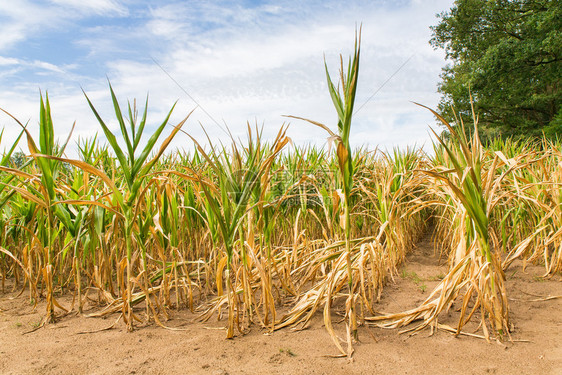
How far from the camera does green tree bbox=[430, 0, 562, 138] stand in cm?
1064

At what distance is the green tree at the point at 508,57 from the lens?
34.9 feet

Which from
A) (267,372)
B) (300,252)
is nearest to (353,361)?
(267,372)

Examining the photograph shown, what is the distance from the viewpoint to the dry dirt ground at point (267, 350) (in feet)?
5.03

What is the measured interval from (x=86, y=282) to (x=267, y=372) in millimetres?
2004

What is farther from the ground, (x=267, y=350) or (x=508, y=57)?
(x=508, y=57)

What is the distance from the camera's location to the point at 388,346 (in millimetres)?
1685

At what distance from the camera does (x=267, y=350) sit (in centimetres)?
166

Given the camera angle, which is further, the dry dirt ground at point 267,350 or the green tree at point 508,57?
the green tree at point 508,57

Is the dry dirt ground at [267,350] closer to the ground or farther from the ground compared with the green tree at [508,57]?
closer to the ground

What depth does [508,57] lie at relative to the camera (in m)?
10.8

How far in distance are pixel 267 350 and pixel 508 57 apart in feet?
39.9

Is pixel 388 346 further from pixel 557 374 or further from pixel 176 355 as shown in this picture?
pixel 176 355

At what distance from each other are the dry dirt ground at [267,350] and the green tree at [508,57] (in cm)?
1080

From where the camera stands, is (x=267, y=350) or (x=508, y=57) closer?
(x=267, y=350)
